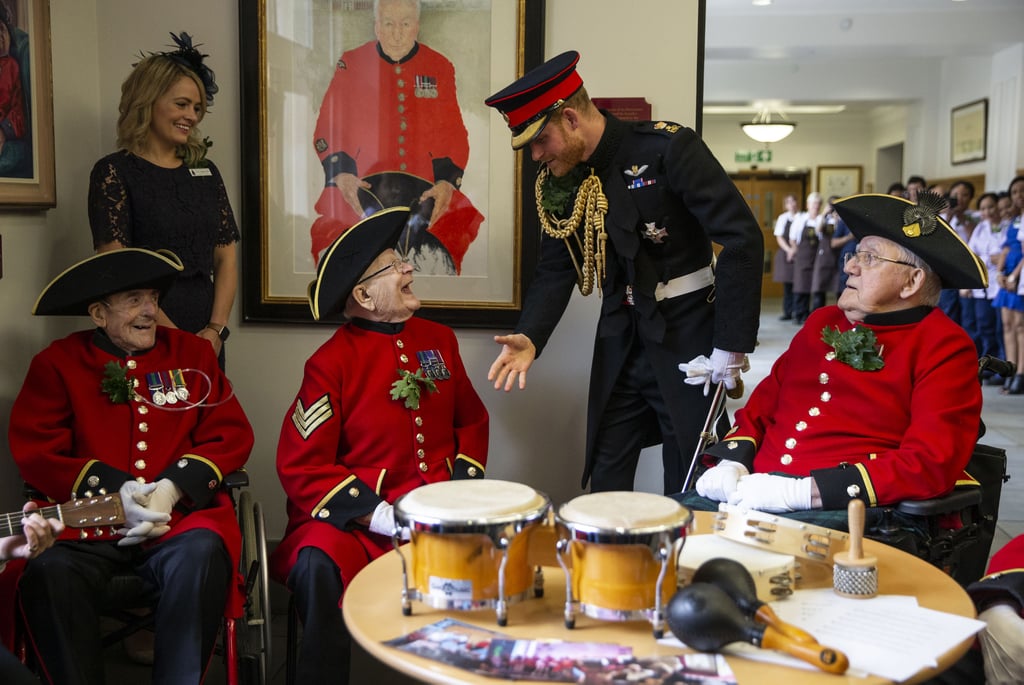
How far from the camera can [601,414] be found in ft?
10.5

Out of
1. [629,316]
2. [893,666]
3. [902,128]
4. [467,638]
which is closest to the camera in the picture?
[893,666]

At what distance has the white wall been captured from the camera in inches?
138

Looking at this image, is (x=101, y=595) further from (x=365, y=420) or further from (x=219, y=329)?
(x=219, y=329)

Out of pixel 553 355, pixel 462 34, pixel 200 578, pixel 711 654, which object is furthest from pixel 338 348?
pixel 711 654

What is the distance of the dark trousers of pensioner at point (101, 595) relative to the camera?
2.44m

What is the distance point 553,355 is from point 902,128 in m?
16.1

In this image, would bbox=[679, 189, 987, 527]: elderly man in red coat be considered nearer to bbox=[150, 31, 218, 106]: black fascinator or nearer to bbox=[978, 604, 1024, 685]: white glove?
bbox=[978, 604, 1024, 685]: white glove

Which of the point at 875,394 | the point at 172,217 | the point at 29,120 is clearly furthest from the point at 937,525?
the point at 29,120

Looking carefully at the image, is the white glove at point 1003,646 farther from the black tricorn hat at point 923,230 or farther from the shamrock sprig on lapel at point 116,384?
the shamrock sprig on lapel at point 116,384

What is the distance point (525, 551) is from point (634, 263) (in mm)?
1347

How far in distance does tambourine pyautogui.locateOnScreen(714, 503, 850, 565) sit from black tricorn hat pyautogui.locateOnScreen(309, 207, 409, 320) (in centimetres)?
125

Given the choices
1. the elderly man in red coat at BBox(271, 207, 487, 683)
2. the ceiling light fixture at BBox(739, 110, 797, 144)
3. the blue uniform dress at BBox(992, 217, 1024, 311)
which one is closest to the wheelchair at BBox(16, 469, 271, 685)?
the elderly man in red coat at BBox(271, 207, 487, 683)

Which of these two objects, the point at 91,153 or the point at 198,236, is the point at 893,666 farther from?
the point at 91,153

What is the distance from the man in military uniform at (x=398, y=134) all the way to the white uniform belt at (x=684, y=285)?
34.2 inches
